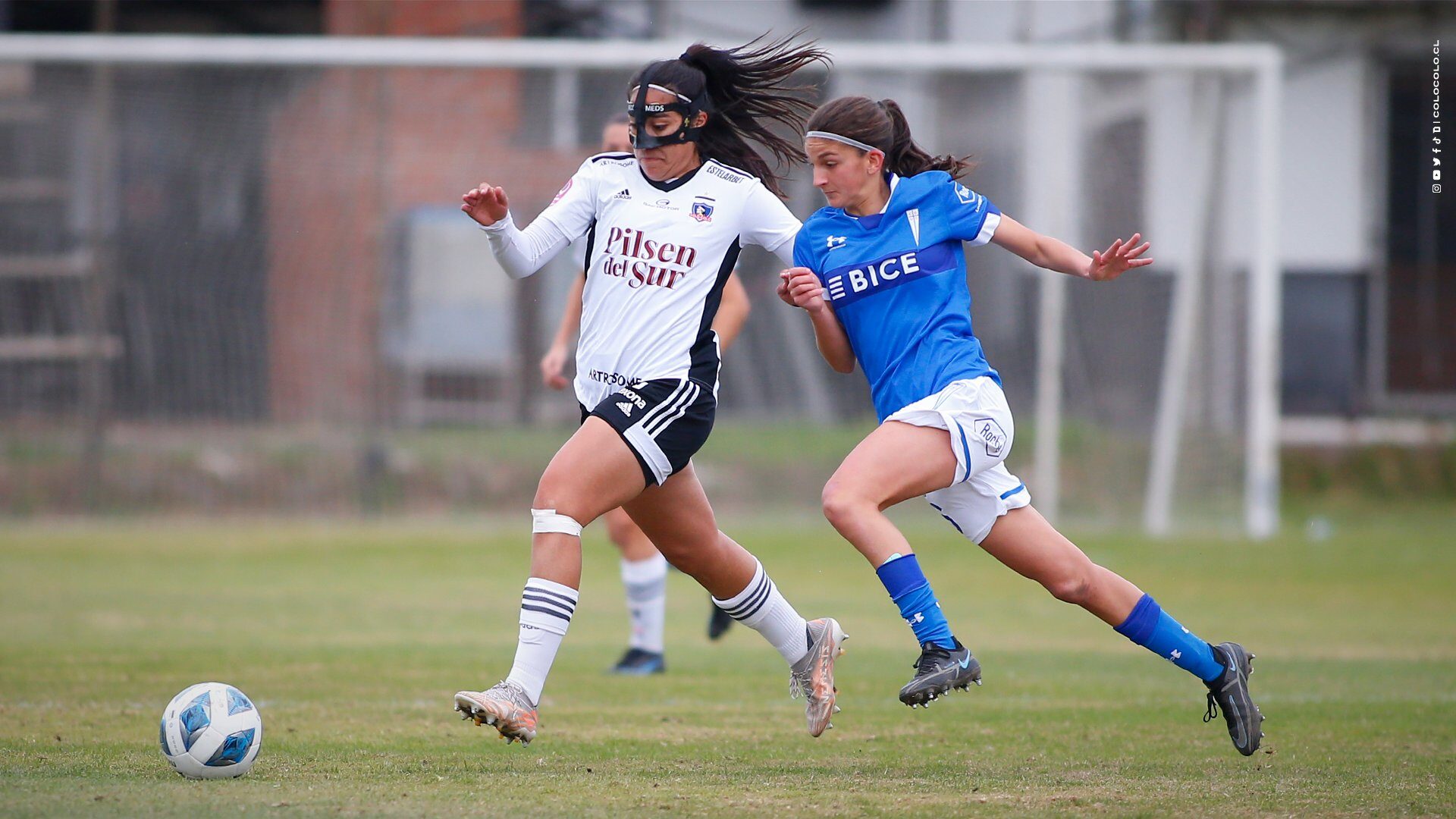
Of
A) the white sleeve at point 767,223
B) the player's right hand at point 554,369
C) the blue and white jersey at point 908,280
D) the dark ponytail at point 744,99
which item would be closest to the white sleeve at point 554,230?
the dark ponytail at point 744,99

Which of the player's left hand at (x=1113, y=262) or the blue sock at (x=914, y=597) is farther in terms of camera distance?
the player's left hand at (x=1113, y=262)

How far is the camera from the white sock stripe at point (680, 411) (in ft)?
16.4

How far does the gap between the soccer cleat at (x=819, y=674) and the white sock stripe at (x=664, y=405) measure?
1.03 metres

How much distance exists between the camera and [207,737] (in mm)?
4539

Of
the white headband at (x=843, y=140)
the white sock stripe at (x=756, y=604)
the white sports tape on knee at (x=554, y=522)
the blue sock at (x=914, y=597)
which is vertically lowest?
the white sock stripe at (x=756, y=604)

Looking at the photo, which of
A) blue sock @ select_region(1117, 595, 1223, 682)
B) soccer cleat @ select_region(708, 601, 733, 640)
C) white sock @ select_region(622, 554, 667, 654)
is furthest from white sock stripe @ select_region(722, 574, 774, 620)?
soccer cleat @ select_region(708, 601, 733, 640)

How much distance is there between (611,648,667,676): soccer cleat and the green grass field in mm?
221

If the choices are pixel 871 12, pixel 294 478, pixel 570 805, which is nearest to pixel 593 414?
pixel 570 805

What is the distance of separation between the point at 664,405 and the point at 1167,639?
1.86 meters

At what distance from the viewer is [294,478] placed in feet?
49.4

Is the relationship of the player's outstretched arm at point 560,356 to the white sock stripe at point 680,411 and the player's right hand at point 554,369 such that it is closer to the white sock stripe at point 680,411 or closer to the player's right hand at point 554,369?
the player's right hand at point 554,369

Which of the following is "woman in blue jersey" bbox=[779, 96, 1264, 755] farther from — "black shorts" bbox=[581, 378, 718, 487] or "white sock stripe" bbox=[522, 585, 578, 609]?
"white sock stripe" bbox=[522, 585, 578, 609]

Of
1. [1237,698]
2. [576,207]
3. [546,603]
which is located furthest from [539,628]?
[1237,698]

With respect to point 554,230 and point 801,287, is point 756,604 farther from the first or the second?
point 554,230
